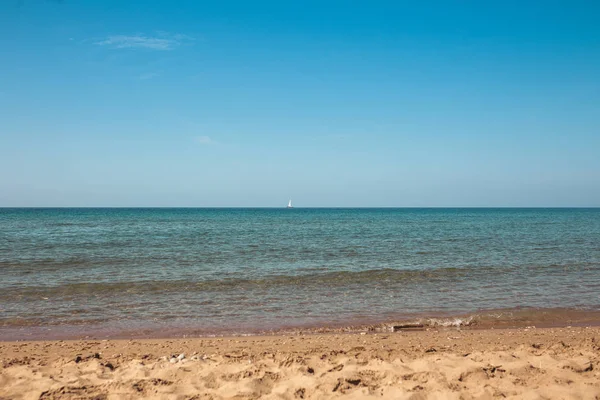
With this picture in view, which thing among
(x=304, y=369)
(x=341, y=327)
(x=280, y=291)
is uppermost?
(x=304, y=369)

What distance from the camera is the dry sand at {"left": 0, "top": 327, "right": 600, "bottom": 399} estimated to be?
5.32m

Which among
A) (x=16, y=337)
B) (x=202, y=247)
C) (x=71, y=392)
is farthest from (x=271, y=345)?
(x=202, y=247)

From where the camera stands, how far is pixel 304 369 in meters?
6.06

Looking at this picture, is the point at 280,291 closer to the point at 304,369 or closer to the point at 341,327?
the point at 341,327

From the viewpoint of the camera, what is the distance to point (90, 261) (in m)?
18.5

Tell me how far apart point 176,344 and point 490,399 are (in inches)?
222

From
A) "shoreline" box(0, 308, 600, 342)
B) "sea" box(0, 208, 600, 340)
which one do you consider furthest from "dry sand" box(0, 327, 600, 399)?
"sea" box(0, 208, 600, 340)

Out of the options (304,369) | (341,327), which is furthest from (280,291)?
(304,369)

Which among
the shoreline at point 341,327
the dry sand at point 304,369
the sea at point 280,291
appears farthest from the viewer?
the sea at point 280,291

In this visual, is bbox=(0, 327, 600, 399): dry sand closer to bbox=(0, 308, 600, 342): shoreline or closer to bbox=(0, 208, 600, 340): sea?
bbox=(0, 308, 600, 342): shoreline

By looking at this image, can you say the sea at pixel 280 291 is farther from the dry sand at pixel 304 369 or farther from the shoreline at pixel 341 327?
the dry sand at pixel 304 369

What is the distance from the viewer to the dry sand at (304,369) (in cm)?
532

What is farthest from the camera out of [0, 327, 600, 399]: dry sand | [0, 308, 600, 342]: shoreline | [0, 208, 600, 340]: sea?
[0, 208, 600, 340]: sea

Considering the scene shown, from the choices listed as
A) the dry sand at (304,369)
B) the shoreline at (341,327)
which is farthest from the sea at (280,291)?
the dry sand at (304,369)
